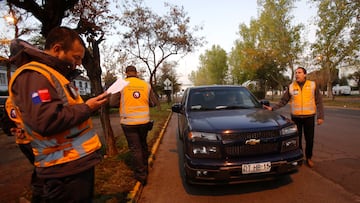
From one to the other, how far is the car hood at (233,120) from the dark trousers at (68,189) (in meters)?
2.12

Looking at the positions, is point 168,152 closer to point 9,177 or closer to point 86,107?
point 9,177

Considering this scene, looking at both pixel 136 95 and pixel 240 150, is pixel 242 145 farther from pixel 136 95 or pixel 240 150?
pixel 136 95

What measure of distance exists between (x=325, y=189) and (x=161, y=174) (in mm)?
2850

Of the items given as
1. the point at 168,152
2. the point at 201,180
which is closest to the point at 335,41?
the point at 168,152

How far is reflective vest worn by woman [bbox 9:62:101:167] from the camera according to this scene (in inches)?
71.8

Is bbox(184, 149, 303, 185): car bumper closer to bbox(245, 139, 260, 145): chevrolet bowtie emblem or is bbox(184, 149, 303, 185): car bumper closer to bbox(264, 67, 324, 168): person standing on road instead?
bbox(245, 139, 260, 145): chevrolet bowtie emblem

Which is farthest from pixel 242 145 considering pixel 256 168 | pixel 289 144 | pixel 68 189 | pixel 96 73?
pixel 96 73

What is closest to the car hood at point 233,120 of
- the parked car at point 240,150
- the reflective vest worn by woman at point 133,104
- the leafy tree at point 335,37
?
the parked car at point 240,150

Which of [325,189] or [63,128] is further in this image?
[325,189]

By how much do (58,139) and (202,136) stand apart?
2265 millimetres

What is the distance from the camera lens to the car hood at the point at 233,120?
376cm

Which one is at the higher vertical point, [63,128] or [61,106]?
[61,106]

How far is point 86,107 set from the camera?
6.14ft

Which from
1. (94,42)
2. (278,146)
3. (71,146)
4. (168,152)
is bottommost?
(168,152)
